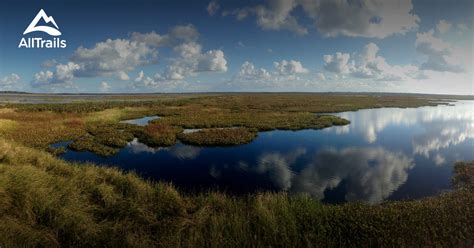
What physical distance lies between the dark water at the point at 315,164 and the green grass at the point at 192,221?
558 cm

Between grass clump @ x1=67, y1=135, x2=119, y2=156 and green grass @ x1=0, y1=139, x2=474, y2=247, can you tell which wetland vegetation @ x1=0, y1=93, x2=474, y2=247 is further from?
grass clump @ x1=67, y1=135, x2=119, y2=156

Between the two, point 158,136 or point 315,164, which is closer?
point 315,164

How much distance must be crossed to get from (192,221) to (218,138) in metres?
22.5

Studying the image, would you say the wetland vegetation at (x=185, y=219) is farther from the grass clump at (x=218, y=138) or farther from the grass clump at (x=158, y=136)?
the grass clump at (x=218, y=138)

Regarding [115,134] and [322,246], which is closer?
[322,246]

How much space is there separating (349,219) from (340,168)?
13538 mm

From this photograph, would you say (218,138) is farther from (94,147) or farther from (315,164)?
(94,147)

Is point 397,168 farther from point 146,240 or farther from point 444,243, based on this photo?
point 146,240

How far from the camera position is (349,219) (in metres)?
9.81

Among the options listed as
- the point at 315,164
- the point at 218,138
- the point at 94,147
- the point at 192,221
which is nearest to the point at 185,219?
the point at 192,221

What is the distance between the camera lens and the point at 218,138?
32375 mm

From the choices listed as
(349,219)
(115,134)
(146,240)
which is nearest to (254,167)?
(349,219)

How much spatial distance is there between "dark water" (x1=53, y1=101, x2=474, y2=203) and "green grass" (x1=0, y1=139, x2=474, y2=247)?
558 centimetres

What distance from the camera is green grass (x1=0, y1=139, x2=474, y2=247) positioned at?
27.7 feet
